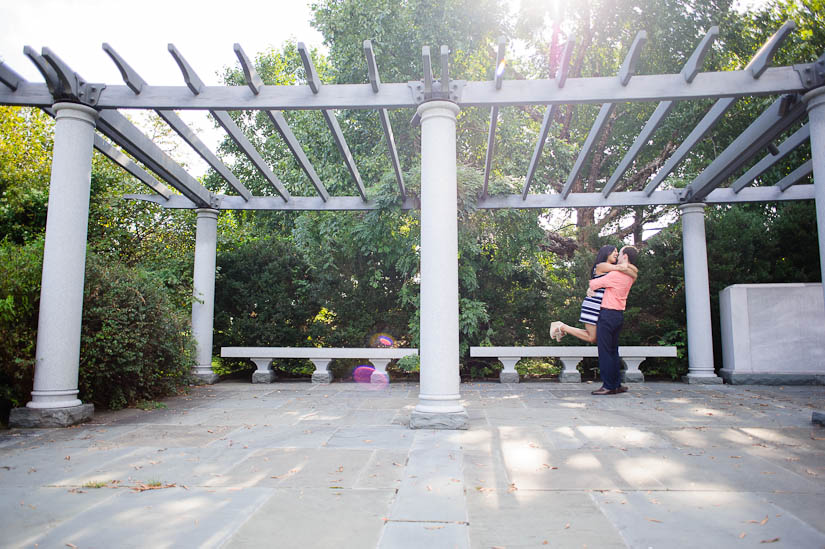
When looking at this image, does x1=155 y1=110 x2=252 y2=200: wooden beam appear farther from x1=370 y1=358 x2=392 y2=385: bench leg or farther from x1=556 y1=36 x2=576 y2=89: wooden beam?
x1=556 y1=36 x2=576 y2=89: wooden beam

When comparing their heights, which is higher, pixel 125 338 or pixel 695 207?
pixel 695 207

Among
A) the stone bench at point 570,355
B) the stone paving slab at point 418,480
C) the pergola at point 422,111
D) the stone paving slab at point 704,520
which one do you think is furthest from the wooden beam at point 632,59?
the stone bench at point 570,355

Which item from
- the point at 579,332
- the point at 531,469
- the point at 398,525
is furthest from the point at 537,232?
the point at 398,525

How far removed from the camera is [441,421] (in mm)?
4617

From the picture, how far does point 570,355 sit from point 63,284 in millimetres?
7543

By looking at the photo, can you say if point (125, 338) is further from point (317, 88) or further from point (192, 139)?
point (317, 88)

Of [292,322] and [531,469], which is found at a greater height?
[292,322]

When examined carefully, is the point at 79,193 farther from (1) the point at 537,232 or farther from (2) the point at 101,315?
(1) the point at 537,232

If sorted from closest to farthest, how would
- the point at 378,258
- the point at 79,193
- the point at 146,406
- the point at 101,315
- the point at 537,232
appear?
the point at 79,193 → the point at 101,315 → the point at 146,406 → the point at 537,232 → the point at 378,258

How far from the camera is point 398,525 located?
231 cm

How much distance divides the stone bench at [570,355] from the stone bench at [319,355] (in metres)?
1.59

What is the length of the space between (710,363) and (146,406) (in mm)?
8441

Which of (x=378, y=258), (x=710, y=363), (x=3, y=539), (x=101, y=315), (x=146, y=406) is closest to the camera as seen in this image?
(x=3, y=539)

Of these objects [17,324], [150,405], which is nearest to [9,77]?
[17,324]
